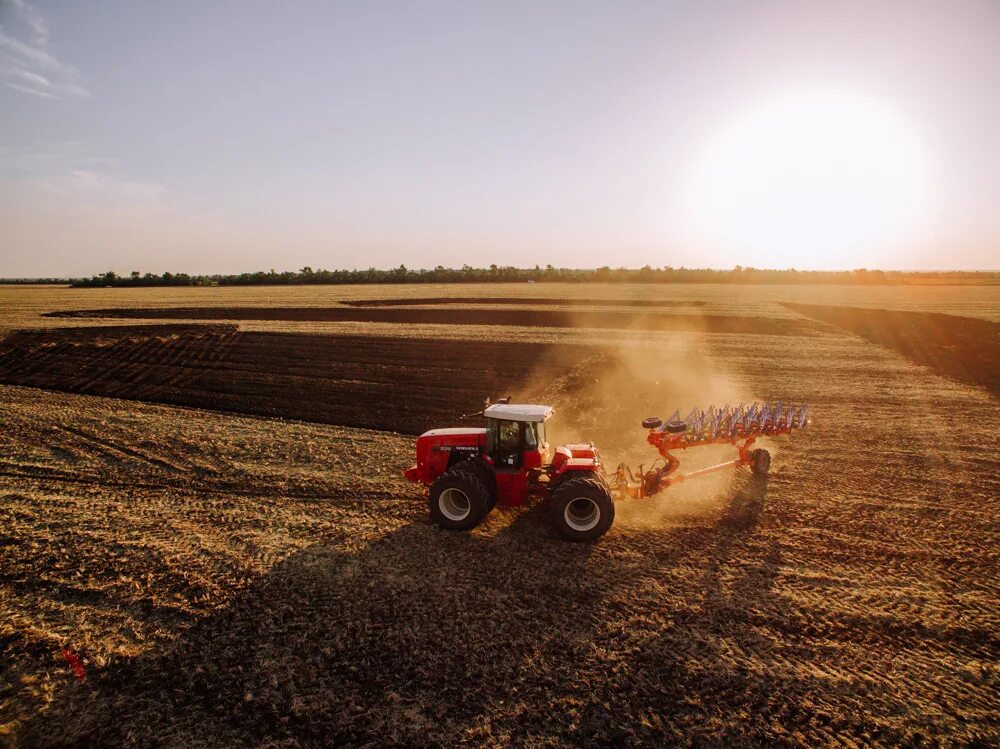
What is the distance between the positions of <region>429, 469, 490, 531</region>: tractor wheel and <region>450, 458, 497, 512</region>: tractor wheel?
101mm

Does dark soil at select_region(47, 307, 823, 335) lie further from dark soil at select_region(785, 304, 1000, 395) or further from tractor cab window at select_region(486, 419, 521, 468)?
tractor cab window at select_region(486, 419, 521, 468)

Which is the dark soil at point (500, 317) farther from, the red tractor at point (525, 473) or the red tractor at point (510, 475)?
the red tractor at point (510, 475)

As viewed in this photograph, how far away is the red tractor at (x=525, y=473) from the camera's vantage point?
30.2 feet

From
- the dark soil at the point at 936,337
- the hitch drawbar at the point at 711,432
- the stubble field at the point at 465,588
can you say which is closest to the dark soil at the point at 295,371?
the stubble field at the point at 465,588

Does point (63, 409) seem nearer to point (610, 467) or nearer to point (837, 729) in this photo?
point (610, 467)

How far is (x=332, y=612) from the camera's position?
7465mm

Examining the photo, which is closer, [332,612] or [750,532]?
[332,612]

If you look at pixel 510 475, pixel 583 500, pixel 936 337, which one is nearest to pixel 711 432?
pixel 583 500

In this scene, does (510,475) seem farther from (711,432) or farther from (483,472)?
(711,432)

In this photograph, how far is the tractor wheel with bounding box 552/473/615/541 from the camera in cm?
904

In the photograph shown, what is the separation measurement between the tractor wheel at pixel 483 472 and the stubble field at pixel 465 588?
0.64m

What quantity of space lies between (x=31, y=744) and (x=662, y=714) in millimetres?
6363

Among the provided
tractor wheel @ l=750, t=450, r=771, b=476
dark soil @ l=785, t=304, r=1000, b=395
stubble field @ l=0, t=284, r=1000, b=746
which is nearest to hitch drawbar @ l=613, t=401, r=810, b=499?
tractor wheel @ l=750, t=450, r=771, b=476

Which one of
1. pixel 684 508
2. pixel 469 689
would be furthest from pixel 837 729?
pixel 684 508
